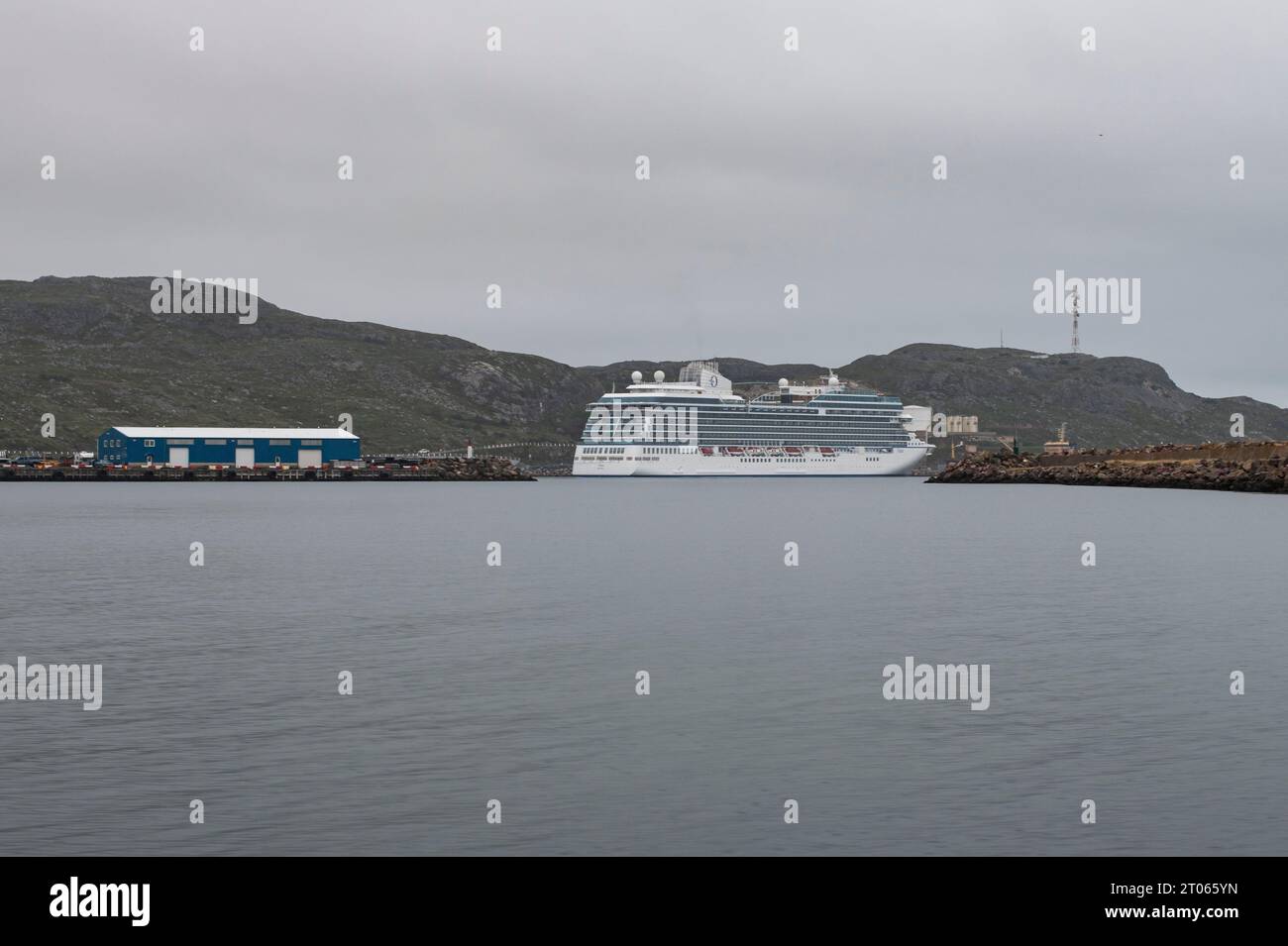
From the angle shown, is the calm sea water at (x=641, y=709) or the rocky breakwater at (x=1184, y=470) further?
the rocky breakwater at (x=1184, y=470)

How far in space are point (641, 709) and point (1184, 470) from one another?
5776 inches

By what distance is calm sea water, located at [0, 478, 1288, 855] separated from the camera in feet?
53.7

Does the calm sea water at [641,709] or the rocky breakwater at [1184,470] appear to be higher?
the rocky breakwater at [1184,470]

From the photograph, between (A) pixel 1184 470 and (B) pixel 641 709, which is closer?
(B) pixel 641 709

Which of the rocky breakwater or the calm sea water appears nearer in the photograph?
the calm sea water

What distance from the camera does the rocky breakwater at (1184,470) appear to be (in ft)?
457

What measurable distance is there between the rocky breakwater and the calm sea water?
85.2 metres

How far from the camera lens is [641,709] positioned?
79.2ft

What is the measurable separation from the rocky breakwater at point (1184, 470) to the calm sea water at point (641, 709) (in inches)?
3353

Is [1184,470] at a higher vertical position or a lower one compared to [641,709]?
Result: higher

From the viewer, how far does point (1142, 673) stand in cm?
2827
